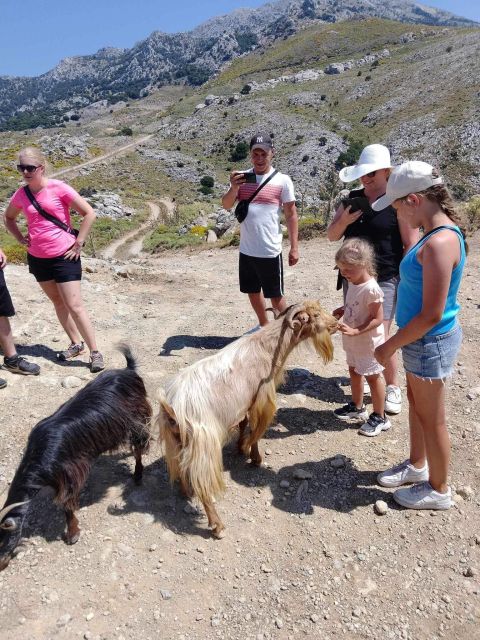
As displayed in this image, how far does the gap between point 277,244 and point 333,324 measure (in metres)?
1.70

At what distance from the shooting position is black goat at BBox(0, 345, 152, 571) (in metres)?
2.95

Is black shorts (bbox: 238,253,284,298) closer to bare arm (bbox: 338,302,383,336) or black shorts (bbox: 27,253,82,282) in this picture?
bare arm (bbox: 338,302,383,336)

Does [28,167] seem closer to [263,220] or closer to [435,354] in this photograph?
[263,220]

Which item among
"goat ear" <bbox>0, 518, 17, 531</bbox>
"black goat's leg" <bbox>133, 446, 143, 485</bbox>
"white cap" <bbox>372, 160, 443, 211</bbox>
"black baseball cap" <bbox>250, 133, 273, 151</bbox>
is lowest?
"black goat's leg" <bbox>133, 446, 143, 485</bbox>

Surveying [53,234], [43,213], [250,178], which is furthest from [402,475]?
[43,213]

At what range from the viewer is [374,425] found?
433 centimetres

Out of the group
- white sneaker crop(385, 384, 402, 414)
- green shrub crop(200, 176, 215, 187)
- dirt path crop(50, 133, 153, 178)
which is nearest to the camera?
white sneaker crop(385, 384, 402, 414)

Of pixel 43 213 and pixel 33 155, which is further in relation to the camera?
pixel 43 213

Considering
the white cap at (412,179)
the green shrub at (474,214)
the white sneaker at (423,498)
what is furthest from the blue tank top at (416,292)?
the green shrub at (474,214)

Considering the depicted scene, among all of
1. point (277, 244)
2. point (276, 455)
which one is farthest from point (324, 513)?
point (277, 244)

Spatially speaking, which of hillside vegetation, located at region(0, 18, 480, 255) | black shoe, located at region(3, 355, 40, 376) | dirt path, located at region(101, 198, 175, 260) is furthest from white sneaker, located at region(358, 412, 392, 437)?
hillside vegetation, located at region(0, 18, 480, 255)

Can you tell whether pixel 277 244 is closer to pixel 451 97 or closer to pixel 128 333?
pixel 128 333

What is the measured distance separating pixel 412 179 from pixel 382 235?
1459 mm

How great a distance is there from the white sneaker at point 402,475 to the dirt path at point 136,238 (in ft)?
50.1
